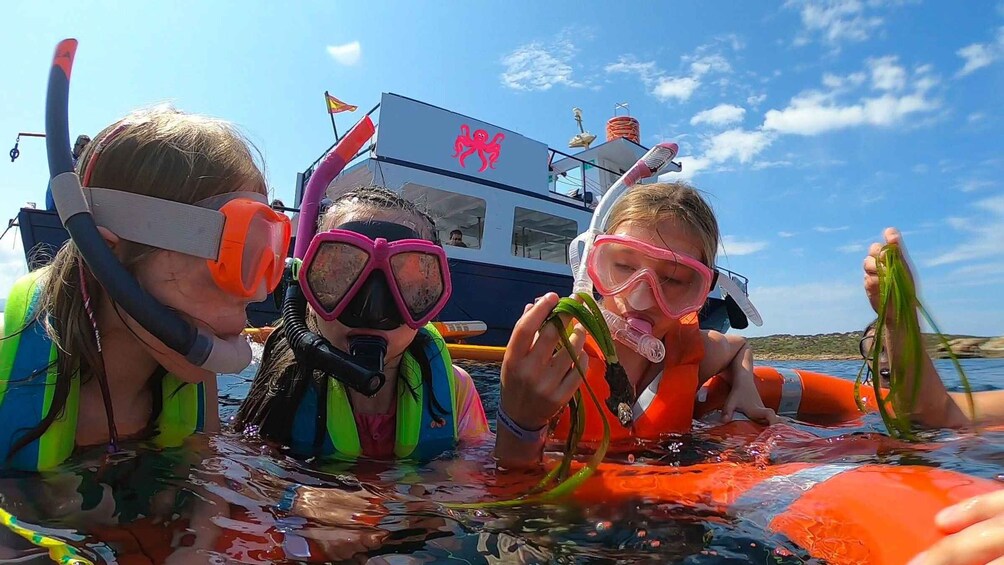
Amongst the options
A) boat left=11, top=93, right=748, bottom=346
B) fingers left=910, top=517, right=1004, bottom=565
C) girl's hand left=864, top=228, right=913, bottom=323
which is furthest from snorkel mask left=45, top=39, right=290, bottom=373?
boat left=11, top=93, right=748, bottom=346

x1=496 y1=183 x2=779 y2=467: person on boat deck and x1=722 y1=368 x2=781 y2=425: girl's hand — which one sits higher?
x1=496 y1=183 x2=779 y2=467: person on boat deck

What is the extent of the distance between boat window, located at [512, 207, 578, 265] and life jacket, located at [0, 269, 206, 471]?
10000mm

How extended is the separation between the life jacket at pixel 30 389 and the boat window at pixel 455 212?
7846 millimetres

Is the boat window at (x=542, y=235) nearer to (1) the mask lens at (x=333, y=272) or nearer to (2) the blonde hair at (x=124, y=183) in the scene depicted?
(1) the mask lens at (x=333, y=272)

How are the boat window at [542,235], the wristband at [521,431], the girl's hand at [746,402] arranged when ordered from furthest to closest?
the boat window at [542,235]
the girl's hand at [746,402]
the wristband at [521,431]

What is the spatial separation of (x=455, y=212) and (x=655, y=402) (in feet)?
34.3

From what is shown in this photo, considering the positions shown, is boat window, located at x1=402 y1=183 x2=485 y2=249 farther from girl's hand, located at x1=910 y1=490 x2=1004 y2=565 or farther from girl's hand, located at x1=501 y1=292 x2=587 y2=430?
girl's hand, located at x1=910 y1=490 x2=1004 y2=565

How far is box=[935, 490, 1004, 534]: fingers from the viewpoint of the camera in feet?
3.12

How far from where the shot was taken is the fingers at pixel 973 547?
844 millimetres

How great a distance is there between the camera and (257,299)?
1.71 m

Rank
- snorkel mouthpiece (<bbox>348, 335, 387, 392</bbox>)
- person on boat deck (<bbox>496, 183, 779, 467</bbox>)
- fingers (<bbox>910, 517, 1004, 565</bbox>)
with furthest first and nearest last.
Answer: person on boat deck (<bbox>496, 183, 779, 467</bbox>), snorkel mouthpiece (<bbox>348, 335, 387, 392</bbox>), fingers (<bbox>910, 517, 1004, 565</bbox>)

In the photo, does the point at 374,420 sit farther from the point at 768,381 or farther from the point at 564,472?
the point at 768,381

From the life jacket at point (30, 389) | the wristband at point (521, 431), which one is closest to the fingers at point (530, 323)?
the wristband at point (521, 431)

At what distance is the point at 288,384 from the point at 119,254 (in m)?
0.85
